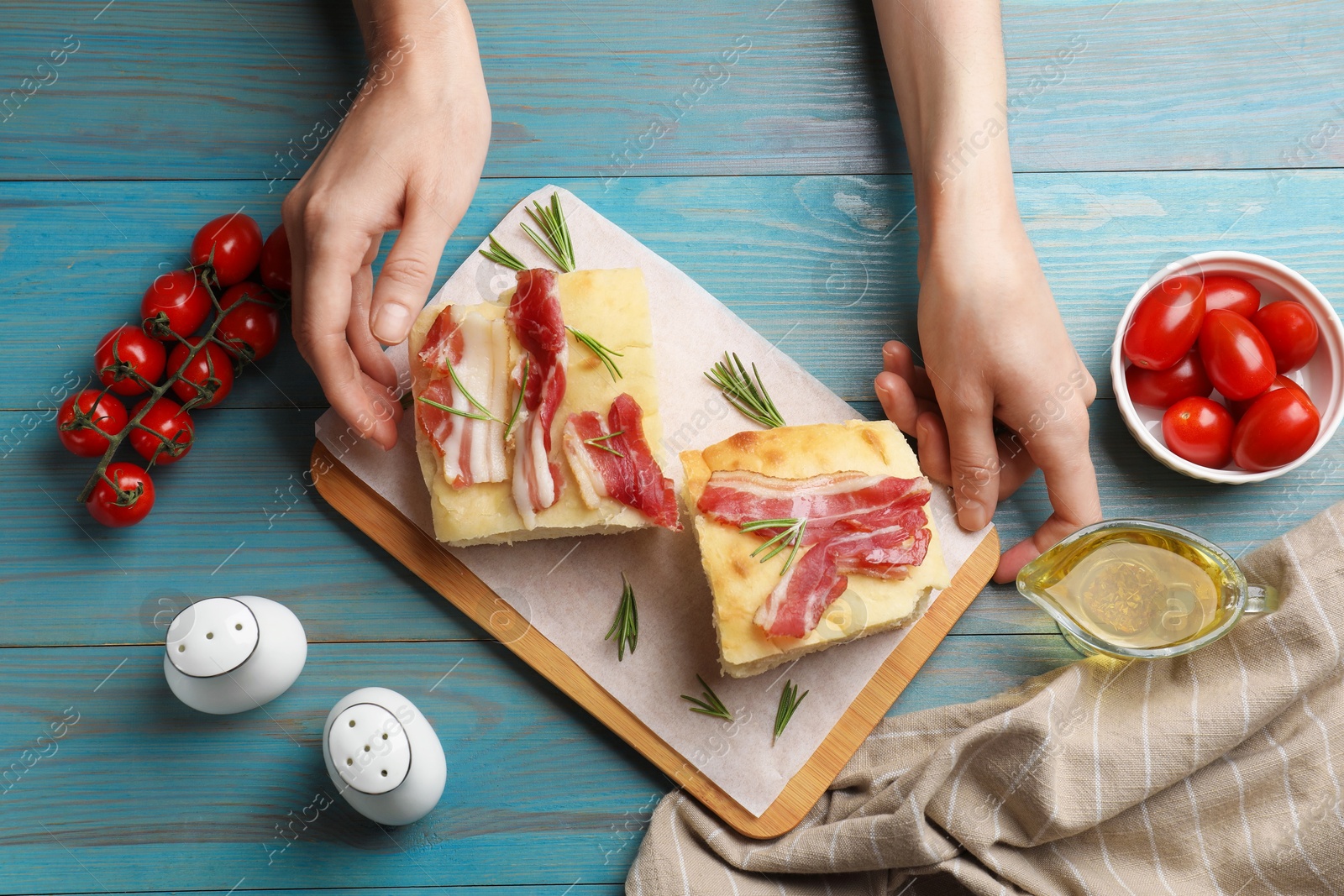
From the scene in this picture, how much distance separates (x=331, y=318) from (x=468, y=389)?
1.34ft

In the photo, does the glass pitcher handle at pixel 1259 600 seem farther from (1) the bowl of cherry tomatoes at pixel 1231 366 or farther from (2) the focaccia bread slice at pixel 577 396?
(2) the focaccia bread slice at pixel 577 396

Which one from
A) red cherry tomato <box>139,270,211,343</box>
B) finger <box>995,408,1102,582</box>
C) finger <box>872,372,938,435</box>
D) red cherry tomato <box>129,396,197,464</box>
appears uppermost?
red cherry tomato <box>139,270,211,343</box>

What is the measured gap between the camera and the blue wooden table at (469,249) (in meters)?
2.55

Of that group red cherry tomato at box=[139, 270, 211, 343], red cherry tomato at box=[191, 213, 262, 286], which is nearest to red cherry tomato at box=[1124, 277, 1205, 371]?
red cherry tomato at box=[191, 213, 262, 286]

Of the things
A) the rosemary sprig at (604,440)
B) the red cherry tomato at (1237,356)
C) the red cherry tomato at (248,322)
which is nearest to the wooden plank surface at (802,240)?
the red cherry tomato at (248,322)

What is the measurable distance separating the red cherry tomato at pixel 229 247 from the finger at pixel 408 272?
1.88 feet

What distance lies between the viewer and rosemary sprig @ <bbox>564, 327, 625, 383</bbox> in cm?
235

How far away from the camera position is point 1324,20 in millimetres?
2783

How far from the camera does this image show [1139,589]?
7.99 ft

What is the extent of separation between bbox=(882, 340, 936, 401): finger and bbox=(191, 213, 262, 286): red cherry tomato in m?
1.99

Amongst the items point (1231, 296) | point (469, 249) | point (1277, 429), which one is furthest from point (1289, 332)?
point (469, 249)

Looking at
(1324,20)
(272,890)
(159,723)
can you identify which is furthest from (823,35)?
(272,890)

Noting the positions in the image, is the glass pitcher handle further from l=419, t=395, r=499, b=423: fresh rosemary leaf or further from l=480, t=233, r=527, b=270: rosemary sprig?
l=480, t=233, r=527, b=270: rosemary sprig

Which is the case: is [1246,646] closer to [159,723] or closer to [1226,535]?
[1226,535]
